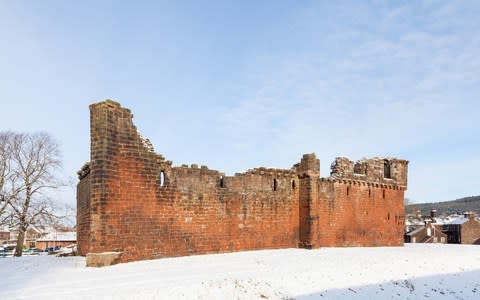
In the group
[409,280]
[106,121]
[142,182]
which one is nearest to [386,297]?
[409,280]

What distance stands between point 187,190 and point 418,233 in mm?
56900

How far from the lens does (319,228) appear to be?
21734 millimetres

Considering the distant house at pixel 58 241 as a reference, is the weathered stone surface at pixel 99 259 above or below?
above

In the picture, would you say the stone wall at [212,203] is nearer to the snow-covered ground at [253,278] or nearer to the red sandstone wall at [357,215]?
the red sandstone wall at [357,215]

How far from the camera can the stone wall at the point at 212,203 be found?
1404cm

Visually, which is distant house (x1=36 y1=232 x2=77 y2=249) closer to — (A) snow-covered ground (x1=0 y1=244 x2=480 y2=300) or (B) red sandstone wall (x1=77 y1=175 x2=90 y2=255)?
(B) red sandstone wall (x1=77 y1=175 x2=90 y2=255)

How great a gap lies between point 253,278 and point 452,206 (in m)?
150

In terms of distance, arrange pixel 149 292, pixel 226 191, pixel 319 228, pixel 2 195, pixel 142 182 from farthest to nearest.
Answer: pixel 2 195 → pixel 319 228 → pixel 226 191 → pixel 142 182 → pixel 149 292

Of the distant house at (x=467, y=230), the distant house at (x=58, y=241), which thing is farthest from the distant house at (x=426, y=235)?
the distant house at (x=58, y=241)

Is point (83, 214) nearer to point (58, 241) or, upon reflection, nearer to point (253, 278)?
point (253, 278)

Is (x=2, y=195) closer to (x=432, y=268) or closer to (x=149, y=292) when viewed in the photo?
(x=149, y=292)

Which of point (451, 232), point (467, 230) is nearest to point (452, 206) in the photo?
point (451, 232)

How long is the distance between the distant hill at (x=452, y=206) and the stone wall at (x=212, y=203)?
11523 centimetres

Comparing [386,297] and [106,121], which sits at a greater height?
[106,121]
